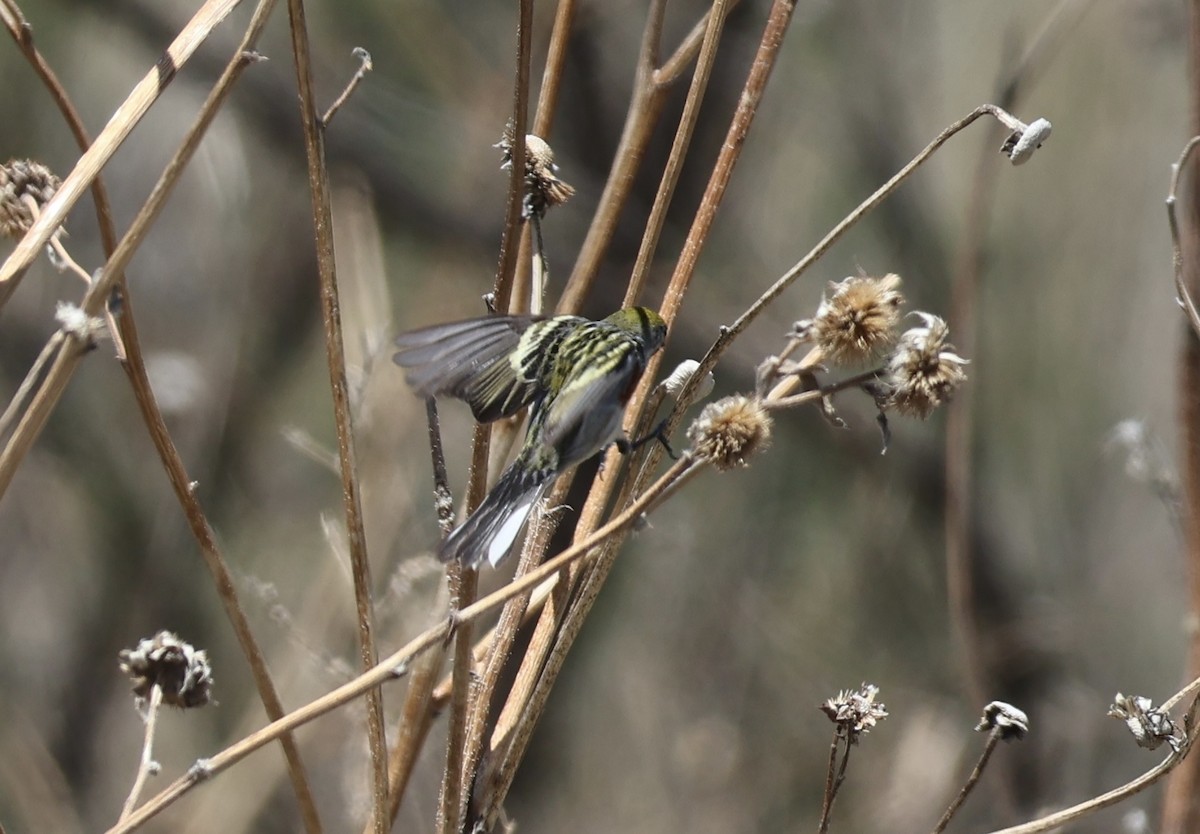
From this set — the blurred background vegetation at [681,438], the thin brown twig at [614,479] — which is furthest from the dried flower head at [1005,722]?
the blurred background vegetation at [681,438]

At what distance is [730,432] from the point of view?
1.26m

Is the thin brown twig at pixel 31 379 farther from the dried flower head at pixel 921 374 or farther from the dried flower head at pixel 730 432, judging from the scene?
the dried flower head at pixel 921 374

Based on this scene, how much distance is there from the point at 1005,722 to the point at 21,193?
1279 mm

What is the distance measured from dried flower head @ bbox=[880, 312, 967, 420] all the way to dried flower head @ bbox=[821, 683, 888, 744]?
0.33 metres

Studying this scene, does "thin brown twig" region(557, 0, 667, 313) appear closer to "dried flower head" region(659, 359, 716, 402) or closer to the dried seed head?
"dried flower head" region(659, 359, 716, 402)

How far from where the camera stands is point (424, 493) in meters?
4.48

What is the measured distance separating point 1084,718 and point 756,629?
4.86 feet

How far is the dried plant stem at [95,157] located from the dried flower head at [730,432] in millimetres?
654

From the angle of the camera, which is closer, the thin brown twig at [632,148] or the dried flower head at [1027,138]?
the dried flower head at [1027,138]

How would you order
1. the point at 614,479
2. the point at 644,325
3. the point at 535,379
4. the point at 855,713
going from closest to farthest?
the point at 855,713
the point at 614,479
the point at 644,325
the point at 535,379

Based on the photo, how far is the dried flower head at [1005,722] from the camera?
1.29 m

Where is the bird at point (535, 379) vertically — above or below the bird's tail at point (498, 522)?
above

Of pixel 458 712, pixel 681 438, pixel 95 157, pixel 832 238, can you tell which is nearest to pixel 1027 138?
pixel 832 238

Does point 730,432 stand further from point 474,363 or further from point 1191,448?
point 1191,448
